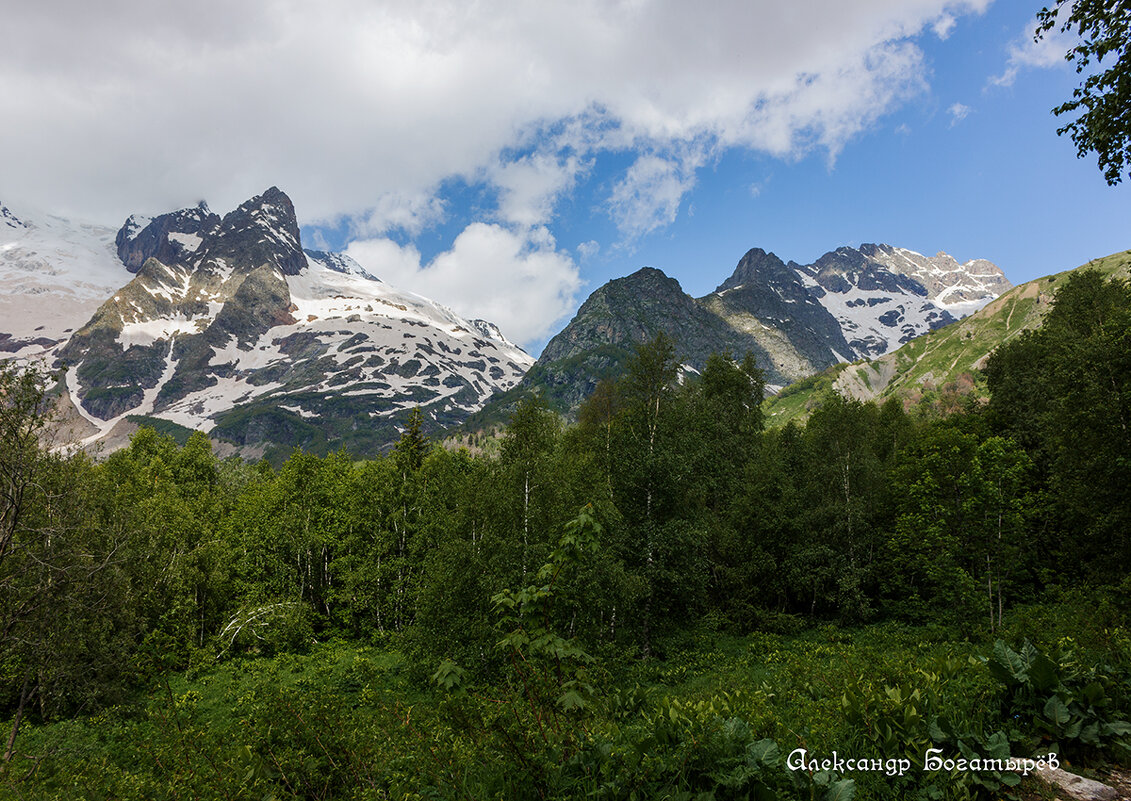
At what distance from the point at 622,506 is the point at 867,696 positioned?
19931 millimetres

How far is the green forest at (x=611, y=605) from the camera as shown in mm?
6156

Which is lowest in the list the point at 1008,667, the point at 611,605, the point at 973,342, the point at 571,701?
the point at 611,605

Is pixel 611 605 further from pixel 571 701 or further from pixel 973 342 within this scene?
pixel 973 342

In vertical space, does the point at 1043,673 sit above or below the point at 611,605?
above

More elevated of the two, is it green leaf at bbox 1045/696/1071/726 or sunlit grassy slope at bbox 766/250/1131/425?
sunlit grassy slope at bbox 766/250/1131/425

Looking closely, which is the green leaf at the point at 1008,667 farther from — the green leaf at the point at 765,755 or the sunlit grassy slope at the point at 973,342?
the sunlit grassy slope at the point at 973,342

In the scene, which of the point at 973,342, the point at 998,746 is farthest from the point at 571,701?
the point at 973,342

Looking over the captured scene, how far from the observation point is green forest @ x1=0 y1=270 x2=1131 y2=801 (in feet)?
20.2

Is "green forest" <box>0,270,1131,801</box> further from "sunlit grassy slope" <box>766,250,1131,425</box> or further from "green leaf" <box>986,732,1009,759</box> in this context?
"sunlit grassy slope" <box>766,250,1131,425</box>

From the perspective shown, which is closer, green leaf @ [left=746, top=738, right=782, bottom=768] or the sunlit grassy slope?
green leaf @ [left=746, top=738, right=782, bottom=768]

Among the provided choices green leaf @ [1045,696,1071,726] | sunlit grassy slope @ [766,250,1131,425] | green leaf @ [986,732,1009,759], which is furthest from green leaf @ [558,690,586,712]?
sunlit grassy slope @ [766,250,1131,425]

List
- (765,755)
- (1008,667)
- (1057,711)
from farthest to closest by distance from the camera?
(1008,667) < (1057,711) < (765,755)

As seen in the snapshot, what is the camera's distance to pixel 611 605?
74.5 ft

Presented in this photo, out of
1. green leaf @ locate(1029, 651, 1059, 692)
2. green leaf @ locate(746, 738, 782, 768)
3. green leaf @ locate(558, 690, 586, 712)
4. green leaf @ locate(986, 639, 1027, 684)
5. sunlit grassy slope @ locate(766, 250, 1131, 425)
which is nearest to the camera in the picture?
green leaf @ locate(746, 738, 782, 768)
